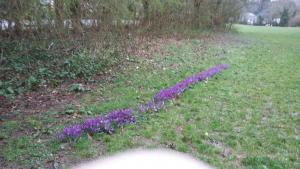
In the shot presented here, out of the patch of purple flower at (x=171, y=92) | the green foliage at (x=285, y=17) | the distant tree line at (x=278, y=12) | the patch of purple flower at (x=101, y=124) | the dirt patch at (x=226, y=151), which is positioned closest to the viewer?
the dirt patch at (x=226, y=151)

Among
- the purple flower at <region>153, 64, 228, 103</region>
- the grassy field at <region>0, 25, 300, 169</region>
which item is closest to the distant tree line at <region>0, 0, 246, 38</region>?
the grassy field at <region>0, 25, 300, 169</region>

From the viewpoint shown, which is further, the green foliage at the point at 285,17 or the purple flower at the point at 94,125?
the green foliage at the point at 285,17

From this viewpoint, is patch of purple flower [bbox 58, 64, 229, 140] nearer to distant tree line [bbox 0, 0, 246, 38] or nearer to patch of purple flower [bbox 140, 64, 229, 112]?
patch of purple flower [bbox 140, 64, 229, 112]

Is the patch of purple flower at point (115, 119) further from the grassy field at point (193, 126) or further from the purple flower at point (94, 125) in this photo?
the grassy field at point (193, 126)

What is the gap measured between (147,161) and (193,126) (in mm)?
1781

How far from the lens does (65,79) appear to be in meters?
9.90

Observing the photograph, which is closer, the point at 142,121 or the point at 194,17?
the point at 142,121

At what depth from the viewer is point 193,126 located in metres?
6.69

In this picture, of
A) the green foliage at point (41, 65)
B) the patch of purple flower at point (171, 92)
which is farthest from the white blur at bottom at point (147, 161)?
the green foliage at point (41, 65)

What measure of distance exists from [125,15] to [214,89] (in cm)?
500

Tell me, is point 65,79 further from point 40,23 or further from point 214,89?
point 214,89

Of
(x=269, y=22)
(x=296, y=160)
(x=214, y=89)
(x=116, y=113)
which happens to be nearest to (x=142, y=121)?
(x=116, y=113)

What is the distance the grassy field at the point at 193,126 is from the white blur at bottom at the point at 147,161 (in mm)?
204

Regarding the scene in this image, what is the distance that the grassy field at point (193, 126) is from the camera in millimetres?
5355
